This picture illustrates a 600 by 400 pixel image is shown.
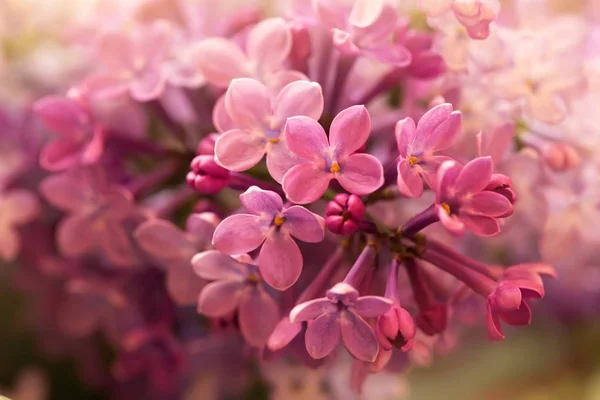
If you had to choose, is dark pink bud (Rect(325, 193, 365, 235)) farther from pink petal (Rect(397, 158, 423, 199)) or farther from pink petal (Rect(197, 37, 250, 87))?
pink petal (Rect(197, 37, 250, 87))

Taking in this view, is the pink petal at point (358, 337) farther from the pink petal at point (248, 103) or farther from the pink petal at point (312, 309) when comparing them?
the pink petal at point (248, 103)

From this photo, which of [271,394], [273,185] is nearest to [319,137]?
[273,185]

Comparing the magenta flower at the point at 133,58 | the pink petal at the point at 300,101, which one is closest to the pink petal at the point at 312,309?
the pink petal at the point at 300,101

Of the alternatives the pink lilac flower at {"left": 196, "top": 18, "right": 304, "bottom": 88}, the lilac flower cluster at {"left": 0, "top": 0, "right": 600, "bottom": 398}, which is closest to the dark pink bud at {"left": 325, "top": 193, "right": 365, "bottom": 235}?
the lilac flower cluster at {"left": 0, "top": 0, "right": 600, "bottom": 398}

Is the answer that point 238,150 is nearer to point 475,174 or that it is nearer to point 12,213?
point 475,174

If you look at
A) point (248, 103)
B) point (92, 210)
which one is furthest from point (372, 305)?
point (92, 210)

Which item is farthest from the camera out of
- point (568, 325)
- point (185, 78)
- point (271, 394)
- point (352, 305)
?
point (568, 325)

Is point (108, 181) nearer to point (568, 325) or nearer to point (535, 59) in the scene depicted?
point (535, 59)
